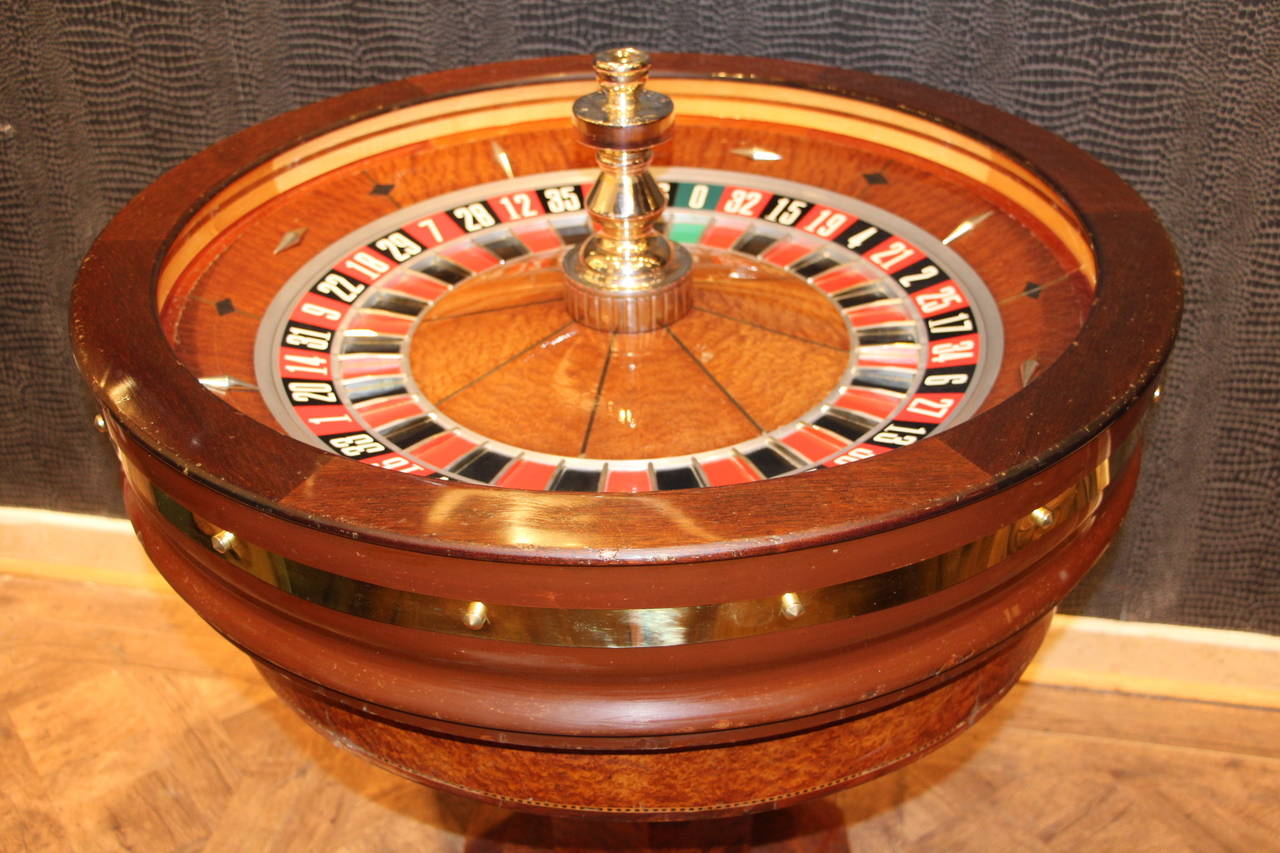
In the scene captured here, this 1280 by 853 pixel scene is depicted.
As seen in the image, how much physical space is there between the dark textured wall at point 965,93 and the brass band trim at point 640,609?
46.5 inches

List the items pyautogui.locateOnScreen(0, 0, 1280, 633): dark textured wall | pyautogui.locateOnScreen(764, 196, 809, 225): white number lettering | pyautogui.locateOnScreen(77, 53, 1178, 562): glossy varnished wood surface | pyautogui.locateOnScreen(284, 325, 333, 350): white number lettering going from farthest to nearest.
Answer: pyautogui.locateOnScreen(0, 0, 1280, 633): dark textured wall < pyautogui.locateOnScreen(764, 196, 809, 225): white number lettering < pyautogui.locateOnScreen(284, 325, 333, 350): white number lettering < pyautogui.locateOnScreen(77, 53, 1178, 562): glossy varnished wood surface

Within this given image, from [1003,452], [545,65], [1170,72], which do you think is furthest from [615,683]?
[1170,72]

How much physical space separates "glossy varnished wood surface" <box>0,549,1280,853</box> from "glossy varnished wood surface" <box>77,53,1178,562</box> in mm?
1125

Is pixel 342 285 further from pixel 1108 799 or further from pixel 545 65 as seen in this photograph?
pixel 1108 799

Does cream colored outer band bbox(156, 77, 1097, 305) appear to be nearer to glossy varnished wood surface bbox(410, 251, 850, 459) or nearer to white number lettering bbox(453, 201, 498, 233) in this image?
white number lettering bbox(453, 201, 498, 233)

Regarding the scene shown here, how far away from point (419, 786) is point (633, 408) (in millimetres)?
1342

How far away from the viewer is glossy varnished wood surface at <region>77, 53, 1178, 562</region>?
1.04 meters

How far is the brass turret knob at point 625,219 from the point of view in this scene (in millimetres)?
1539

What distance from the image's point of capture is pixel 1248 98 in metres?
2.07

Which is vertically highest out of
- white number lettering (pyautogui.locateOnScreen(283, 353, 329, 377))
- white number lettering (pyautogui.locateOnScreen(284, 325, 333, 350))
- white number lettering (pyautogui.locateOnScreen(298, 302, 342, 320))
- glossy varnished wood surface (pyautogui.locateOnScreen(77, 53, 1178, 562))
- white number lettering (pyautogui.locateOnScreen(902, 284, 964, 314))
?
glossy varnished wood surface (pyautogui.locateOnScreen(77, 53, 1178, 562))

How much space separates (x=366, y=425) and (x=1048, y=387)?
72cm

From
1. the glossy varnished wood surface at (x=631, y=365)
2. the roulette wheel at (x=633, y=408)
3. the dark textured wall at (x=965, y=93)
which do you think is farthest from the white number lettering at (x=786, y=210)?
the dark textured wall at (x=965, y=93)

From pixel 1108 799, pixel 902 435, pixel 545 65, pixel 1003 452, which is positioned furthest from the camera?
pixel 1108 799

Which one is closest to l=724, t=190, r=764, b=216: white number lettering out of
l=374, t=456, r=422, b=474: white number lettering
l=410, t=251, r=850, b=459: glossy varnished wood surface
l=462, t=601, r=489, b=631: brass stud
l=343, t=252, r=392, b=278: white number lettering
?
l=410, t=251, r=850, b=459: glossy varnished wood surface
